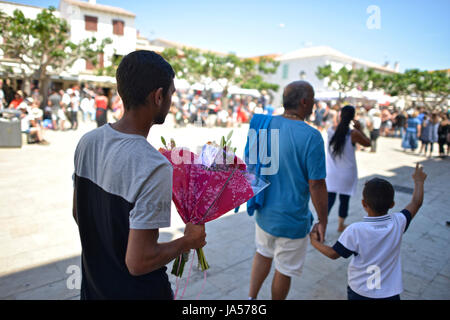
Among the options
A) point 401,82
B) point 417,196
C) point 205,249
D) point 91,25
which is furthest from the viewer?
point 401,82

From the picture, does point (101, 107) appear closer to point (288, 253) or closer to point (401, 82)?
point (288, 253)

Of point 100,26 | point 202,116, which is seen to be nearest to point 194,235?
point 202,116

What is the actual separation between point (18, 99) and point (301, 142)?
1234cm

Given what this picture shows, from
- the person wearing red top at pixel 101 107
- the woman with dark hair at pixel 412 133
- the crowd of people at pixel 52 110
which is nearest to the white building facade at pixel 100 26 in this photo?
the crowd of people at pixel 52 110

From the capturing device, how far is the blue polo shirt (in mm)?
2340

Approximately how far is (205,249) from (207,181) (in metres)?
2.62

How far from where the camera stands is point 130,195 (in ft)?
3.59

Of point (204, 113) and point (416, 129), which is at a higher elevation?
point (204, 113)

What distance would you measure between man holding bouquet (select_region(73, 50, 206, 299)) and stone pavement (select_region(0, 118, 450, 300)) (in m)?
0.54

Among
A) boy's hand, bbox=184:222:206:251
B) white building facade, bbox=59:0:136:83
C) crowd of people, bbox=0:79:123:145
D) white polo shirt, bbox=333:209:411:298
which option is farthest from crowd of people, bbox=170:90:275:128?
boy's hand, bbox=184:222:206:251

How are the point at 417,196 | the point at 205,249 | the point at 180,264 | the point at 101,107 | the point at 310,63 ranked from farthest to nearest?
1. the point at 310,63
2. the point at 101,107
3. the point at 205,249
4. the point at 417,196
5. the point at 180,264

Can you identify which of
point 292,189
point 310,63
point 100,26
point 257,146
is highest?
point 310,63
